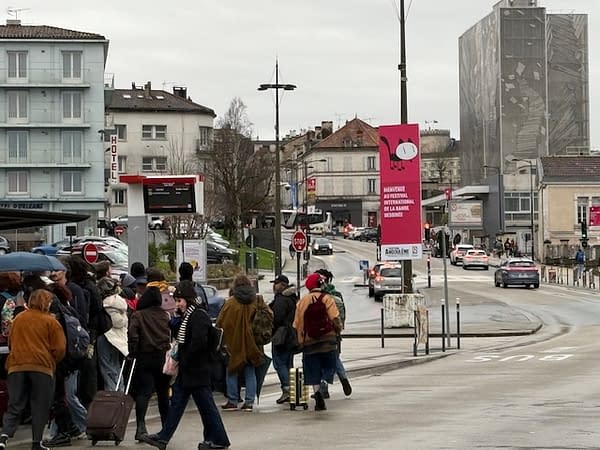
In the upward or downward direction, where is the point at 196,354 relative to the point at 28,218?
downward

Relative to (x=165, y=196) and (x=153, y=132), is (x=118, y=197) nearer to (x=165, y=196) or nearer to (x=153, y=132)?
(x=153, y=132)

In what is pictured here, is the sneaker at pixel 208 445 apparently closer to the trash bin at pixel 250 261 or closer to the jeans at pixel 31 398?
the jeans at pixel 31 398

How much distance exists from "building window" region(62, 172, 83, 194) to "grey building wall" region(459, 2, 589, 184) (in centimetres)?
4050

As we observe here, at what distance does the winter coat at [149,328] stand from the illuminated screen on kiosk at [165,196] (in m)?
11.2

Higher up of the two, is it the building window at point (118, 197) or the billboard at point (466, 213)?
the building window at point (118, 197)

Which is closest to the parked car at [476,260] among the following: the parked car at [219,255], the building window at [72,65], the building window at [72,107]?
the parked car at [219,255]

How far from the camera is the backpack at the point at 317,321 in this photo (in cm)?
1578

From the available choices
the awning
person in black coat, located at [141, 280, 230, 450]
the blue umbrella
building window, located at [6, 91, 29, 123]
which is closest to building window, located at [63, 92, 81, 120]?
building window, located at [6, 91, 29, 123]

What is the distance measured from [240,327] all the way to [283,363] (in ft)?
5.67

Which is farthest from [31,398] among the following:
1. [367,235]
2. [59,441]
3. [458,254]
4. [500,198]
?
[367,235]

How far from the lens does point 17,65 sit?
7975 cm

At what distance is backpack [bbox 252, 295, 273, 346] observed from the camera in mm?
15352

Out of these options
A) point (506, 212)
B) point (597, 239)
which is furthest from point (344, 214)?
point (597, 239)

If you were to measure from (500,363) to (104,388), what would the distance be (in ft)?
37.8
